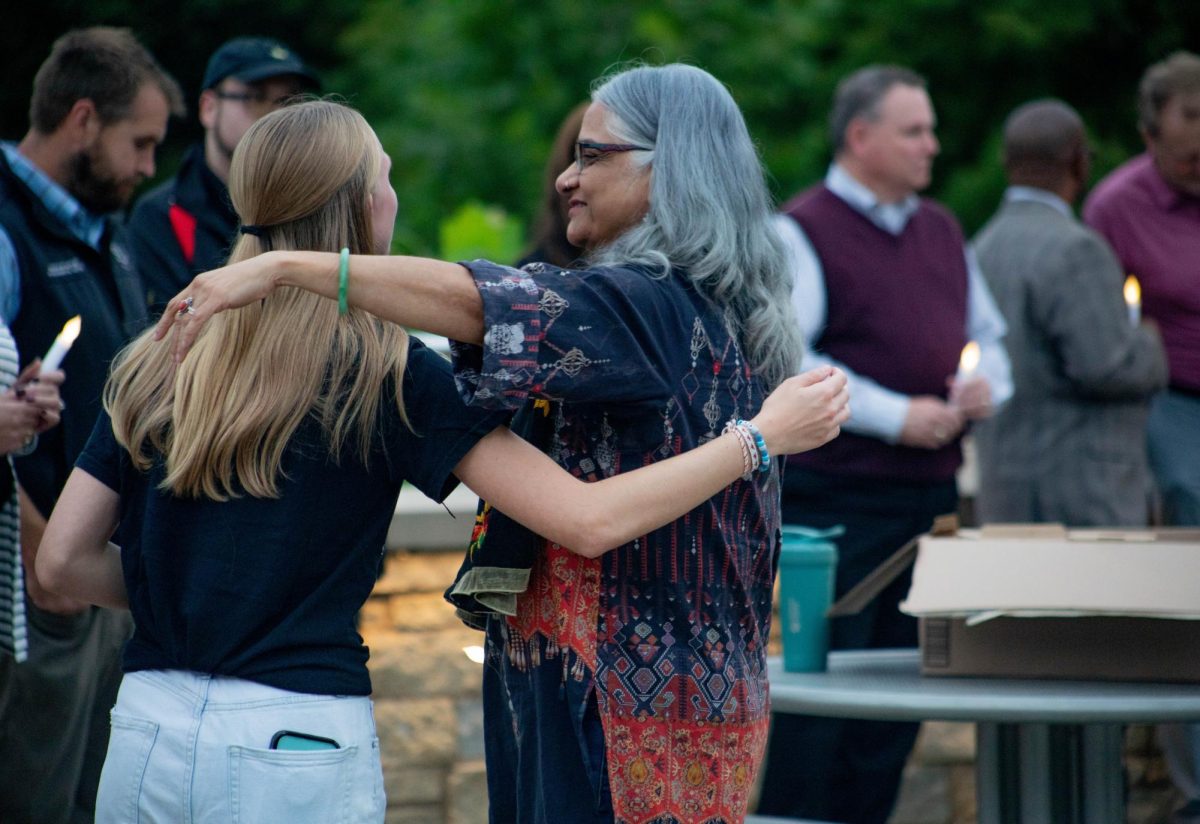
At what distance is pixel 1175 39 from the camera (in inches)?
421

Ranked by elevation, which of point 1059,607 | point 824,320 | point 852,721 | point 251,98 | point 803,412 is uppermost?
point 251,98

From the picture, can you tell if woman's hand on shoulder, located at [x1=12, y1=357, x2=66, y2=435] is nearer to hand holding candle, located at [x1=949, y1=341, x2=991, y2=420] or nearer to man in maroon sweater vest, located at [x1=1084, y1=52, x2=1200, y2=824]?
hand holding candle, located at [x1=949, y1=341, x2=991, y2=420]

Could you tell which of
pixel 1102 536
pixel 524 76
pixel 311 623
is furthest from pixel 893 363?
pixel 524 76

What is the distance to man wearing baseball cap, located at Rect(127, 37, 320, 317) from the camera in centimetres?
358

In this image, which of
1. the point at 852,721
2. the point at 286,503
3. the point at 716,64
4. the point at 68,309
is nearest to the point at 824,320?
the point at 852,721

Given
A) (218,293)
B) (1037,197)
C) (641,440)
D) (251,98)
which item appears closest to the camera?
(218,293)

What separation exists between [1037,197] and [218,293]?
344 centimetres

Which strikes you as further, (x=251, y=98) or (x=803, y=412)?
(x=251, y=98)

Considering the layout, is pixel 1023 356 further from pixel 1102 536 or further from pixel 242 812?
pixel 242 812

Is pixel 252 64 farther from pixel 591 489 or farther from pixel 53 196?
pixel 591 489

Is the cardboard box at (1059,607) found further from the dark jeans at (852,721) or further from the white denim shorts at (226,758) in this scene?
the dark jeans at (852,721)

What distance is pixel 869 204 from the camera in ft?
13.9

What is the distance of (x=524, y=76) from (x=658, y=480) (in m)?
8.67

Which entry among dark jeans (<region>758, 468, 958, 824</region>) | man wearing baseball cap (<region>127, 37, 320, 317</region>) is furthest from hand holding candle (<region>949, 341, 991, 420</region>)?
man wearing baseball cap (<region>127, 37, 320, 317</region>)
